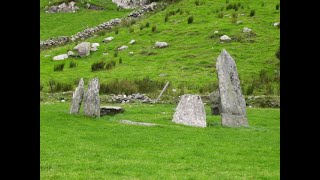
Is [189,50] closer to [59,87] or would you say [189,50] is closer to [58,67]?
[58,67]

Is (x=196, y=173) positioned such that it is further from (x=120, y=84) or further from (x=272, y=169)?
(x=120, y=84)

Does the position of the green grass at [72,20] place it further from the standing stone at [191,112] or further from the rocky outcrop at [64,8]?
the standing stone at [191,112]

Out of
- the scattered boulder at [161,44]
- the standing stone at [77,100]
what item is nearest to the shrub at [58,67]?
the scattered boulder at [161,44]

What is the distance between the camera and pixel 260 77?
98.0 feet

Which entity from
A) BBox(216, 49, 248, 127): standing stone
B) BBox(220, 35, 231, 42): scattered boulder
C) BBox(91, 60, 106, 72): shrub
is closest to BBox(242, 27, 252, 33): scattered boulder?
BBox(220, 35, 231, 42): scattered boulder

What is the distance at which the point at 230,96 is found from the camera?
19750mm

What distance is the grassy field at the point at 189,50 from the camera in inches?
1251

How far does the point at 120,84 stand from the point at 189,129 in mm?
11557

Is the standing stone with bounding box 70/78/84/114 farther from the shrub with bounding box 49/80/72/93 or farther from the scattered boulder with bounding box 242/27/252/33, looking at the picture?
the scattered boulder with bounding box 242/27/252/33

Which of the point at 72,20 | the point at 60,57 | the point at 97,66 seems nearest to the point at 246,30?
the point at 97,66

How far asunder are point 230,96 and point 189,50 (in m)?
17.1
